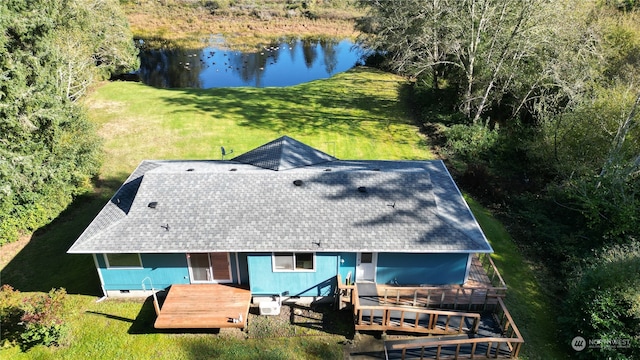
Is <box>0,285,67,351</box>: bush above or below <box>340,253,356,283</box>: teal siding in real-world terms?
below

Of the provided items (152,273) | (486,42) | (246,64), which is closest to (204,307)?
(152,273)

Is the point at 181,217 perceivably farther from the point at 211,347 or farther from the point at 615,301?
the point at 615,301

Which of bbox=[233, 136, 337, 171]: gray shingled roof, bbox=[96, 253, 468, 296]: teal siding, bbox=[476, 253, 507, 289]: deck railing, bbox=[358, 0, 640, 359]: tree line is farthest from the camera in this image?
bbox=[233, 136, 337, 171]: gray shingled roof

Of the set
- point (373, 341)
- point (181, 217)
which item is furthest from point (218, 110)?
point (373, 341)

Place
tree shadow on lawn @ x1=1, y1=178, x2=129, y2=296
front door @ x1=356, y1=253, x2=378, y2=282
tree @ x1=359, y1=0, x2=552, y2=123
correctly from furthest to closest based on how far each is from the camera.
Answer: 1. tree @ x1=359, y1=0, x2=552, y2=123
2. tree shadow on lawn @ x1=1, y1=178, x2=129, y2=296
3. front door @ x1=356, y1=253, x2=378, y2=282

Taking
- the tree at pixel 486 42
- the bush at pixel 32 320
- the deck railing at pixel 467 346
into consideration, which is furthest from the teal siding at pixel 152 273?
the tree at pixel 486 42

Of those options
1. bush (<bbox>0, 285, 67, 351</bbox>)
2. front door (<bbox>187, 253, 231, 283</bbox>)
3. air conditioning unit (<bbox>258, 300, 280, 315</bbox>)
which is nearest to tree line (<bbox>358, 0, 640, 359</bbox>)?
air conditioning unit (<bbox>258, 300, 280, 315</bbox>)

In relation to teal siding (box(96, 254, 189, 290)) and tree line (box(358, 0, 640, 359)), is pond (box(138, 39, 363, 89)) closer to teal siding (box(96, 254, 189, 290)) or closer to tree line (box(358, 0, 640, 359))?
tree line (box(358, 0, 640, 359))

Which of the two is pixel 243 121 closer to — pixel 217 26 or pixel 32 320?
pixel 32 320
